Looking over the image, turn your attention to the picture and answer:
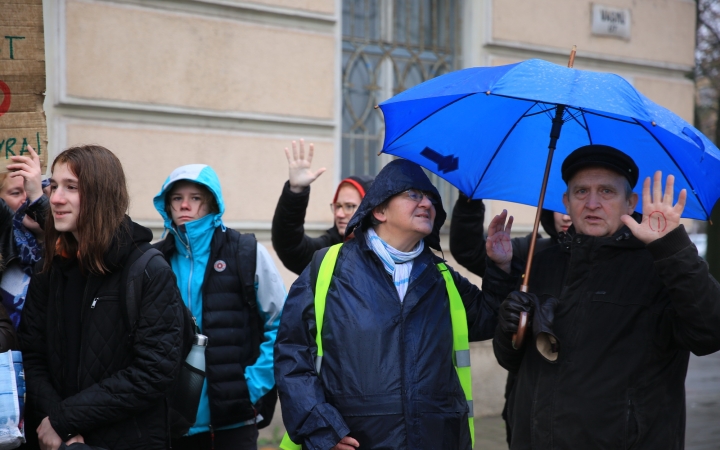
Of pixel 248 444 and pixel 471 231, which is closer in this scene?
pixel 471 231

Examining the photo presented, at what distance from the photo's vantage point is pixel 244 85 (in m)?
6.23

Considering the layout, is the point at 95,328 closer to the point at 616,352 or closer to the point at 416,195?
the point at 416,195

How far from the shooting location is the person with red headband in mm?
4254

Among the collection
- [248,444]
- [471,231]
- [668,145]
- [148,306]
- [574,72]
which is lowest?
[248,444]

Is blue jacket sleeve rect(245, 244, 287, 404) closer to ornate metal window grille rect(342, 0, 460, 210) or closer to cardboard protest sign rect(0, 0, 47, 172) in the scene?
cardboard protest sign rect(0, 0, 47, 172)

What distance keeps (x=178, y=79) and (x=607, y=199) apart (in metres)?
3.70

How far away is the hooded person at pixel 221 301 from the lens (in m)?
3.93

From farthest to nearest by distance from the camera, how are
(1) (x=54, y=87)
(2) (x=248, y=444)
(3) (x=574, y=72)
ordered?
(1) (x=54, y=87), (2) (x=248, y=444), (3) (x=574, y=72)

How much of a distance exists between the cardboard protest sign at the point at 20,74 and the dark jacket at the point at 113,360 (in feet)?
1.97

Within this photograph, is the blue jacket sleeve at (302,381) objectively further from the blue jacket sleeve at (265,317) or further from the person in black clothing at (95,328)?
the blue jacket sleeve at (265,317)

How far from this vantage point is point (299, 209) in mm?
4352

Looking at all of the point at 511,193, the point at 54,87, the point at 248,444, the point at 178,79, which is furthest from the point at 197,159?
the point at 511,193

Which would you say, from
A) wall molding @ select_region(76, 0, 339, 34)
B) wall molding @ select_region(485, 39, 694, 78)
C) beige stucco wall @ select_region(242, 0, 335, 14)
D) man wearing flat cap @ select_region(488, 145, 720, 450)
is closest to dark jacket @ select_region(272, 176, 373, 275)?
man wearing flat cap @ select_region(488, 145, 720, 450)

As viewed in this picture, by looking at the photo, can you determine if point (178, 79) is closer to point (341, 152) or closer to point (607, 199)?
point (341, 152)
